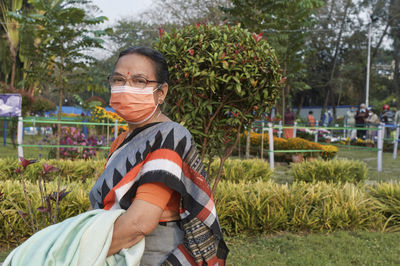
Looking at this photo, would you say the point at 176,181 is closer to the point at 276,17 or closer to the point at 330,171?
the point at 330,171

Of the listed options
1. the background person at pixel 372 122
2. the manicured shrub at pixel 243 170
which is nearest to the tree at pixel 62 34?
the manicured shrub at pixel 243 170

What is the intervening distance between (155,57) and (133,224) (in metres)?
0.78

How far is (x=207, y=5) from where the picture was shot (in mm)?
22172

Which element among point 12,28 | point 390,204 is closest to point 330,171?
point 390,204

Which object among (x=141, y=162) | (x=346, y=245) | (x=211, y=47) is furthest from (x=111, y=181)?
(x=346, y=245)

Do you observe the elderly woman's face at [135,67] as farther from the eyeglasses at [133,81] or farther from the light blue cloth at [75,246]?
the light blue cloth at [75,246]

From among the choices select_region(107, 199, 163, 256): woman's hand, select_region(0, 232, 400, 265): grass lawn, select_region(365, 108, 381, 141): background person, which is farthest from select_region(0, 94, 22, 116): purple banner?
select_region(365, 108, 381, 141): background person

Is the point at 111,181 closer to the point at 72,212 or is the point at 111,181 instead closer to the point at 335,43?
the point at 72,212

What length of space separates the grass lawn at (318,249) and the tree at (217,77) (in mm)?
1274

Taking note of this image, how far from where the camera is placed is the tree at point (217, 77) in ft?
11.8

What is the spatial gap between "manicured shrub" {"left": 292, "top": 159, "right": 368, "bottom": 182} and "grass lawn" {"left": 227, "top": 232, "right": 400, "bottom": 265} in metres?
3.12

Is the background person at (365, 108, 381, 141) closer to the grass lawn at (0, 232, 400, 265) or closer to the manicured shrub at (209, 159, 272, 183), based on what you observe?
the manicured shrub at (209, 159, 272, 183)

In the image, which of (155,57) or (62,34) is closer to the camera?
(155,57)

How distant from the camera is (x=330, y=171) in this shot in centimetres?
797
